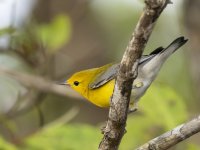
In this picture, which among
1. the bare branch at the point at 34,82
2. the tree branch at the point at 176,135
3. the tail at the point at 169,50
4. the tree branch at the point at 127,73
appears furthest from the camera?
the bare branch at the point at 34,82

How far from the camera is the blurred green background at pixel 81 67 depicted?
3869 millimetres

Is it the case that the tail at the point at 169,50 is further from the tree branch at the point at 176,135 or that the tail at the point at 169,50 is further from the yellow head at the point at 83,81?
the yellow head at the point at 83,81

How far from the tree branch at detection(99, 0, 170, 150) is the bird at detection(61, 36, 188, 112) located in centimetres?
28

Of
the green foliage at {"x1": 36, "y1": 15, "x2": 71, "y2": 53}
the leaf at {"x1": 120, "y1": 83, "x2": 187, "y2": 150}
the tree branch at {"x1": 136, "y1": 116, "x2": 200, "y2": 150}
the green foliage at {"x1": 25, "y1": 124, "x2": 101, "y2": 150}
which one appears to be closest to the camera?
the tree branch at {"x1": 136, "y1": 116, "x2": 200, "y2": 150}

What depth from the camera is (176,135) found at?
2.36 metres

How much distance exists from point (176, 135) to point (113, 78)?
0.85 m

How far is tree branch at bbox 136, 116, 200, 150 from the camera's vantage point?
2.27m

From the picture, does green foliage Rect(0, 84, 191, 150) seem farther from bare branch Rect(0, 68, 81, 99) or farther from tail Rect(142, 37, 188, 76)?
tail Rect(142, 37, 188, 76)

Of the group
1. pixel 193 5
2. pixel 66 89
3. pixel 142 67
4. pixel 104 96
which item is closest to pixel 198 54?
pixel 193 5

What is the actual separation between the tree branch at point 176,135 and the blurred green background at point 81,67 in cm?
66

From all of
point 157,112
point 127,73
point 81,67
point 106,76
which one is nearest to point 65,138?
point 157,112

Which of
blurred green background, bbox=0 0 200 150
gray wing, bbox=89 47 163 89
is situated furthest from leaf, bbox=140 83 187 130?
gray wing, bbox=89 47 163 89

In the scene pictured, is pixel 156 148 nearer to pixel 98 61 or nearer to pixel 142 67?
pixel 142 67

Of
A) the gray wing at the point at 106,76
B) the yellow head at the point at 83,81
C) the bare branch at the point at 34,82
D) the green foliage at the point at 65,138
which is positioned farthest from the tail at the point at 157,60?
the bare branch at the point at 34,82
